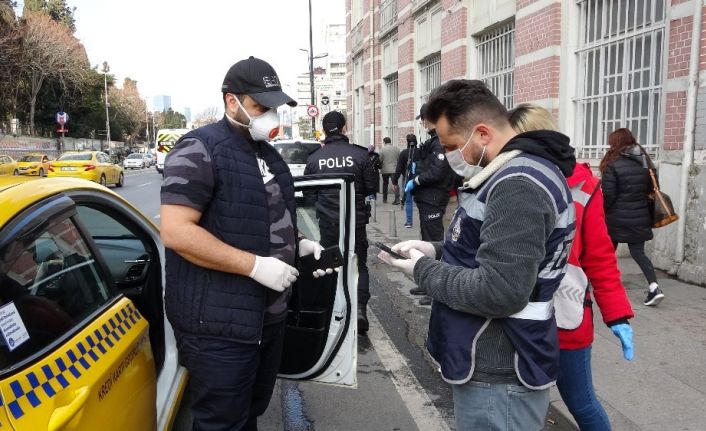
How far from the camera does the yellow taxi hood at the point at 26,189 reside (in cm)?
179

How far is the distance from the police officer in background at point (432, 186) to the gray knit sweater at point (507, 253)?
160 inches

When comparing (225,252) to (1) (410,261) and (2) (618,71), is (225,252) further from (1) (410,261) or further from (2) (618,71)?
(2) (618,71)

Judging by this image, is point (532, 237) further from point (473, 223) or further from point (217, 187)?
point (217, 187)

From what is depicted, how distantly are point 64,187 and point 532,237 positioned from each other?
5.50 ft

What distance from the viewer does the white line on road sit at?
3523 mm

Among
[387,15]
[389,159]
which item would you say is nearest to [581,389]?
[389,159]

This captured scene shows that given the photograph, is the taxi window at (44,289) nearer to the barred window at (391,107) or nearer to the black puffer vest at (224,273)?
the black puffer vest at (224,273)

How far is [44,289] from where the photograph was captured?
77.1 inches

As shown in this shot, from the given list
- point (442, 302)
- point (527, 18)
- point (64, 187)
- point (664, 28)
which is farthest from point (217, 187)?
→ point (527, 18)

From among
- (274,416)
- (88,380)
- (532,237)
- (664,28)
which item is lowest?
(274,416)

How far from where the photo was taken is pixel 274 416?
364cm

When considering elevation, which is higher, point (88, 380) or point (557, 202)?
point (557, 202)

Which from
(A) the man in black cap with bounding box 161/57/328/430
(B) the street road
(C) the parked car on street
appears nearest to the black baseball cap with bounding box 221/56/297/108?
(A) the man in black cap with bounding box 161/57/328/430

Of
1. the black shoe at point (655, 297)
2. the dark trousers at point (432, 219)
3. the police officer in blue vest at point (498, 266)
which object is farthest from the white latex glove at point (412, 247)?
the black shoe at point (655, 297)
